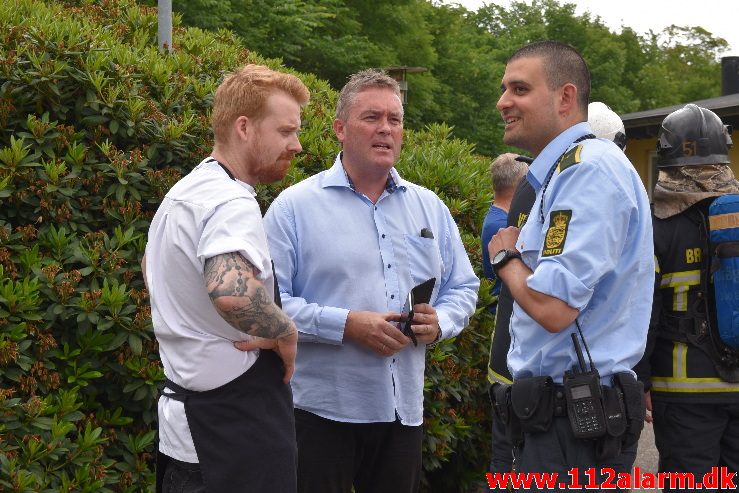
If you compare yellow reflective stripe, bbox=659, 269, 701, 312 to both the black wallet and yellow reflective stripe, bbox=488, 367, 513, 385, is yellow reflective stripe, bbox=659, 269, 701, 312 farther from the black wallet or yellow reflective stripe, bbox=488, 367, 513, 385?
the black wallet

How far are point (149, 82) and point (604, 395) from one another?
321 cm

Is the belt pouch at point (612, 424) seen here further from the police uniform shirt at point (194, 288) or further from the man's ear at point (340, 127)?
the man's ear at point (340, 127)

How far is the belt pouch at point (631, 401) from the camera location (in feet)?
9.64

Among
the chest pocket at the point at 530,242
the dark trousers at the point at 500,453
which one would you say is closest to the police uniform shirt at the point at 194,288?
the chest pocket at the point at 530,242

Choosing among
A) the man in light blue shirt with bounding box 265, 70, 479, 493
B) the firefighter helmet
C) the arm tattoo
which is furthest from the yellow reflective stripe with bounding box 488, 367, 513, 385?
the arm tattoo

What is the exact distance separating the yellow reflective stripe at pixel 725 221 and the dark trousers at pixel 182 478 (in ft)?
8.47

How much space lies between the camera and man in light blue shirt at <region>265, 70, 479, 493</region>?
3.77 meters

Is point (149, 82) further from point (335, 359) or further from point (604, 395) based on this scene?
point (604, 395)

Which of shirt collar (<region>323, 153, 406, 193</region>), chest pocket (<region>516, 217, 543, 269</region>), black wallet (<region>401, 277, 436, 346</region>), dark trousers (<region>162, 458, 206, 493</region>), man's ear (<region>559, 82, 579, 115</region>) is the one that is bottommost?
dark trousers (<region>162, 458, 206, 493</region>)

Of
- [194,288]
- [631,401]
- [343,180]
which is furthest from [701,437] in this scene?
[194,288]

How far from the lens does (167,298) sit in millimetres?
2791

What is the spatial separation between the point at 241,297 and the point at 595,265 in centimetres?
112

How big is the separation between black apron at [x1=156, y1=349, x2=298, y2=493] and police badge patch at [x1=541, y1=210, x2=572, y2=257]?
3.28ft

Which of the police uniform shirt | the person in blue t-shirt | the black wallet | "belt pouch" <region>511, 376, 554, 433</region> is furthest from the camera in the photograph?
the person in blue t-shirt
